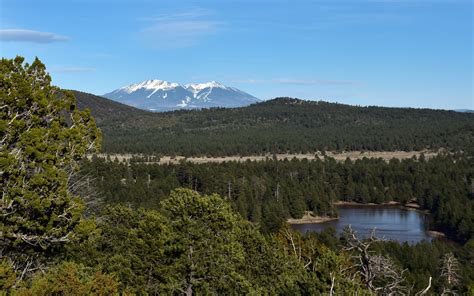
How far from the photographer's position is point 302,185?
104m

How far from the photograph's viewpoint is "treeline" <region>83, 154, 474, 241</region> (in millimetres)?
80188

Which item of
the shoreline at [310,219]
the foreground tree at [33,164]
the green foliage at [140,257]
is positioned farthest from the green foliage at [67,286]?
the shoreline at [310,219]

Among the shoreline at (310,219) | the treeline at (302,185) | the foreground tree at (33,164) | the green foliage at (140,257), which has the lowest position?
the shoreline at (310,219)

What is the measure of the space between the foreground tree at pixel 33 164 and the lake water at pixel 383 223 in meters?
57.3

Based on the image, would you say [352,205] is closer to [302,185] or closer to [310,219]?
[302,185]

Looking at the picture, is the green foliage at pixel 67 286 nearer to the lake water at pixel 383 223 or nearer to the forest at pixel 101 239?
the forest at pixel 101 239

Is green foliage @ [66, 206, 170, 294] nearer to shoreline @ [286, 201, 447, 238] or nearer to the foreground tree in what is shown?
the foreground tree

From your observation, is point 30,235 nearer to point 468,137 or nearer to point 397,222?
point 397,222

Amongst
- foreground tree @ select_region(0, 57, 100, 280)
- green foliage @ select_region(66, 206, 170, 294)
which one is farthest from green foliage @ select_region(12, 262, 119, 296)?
green foliage @ select_region(66, 206, 170, 294)

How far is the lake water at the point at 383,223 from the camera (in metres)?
78.2

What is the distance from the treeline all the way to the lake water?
10.1 ft

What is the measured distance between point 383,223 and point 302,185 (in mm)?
18873

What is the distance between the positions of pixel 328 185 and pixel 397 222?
922 inches

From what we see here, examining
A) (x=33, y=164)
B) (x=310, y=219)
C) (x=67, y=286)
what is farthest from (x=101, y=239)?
(x=310, y=219)
